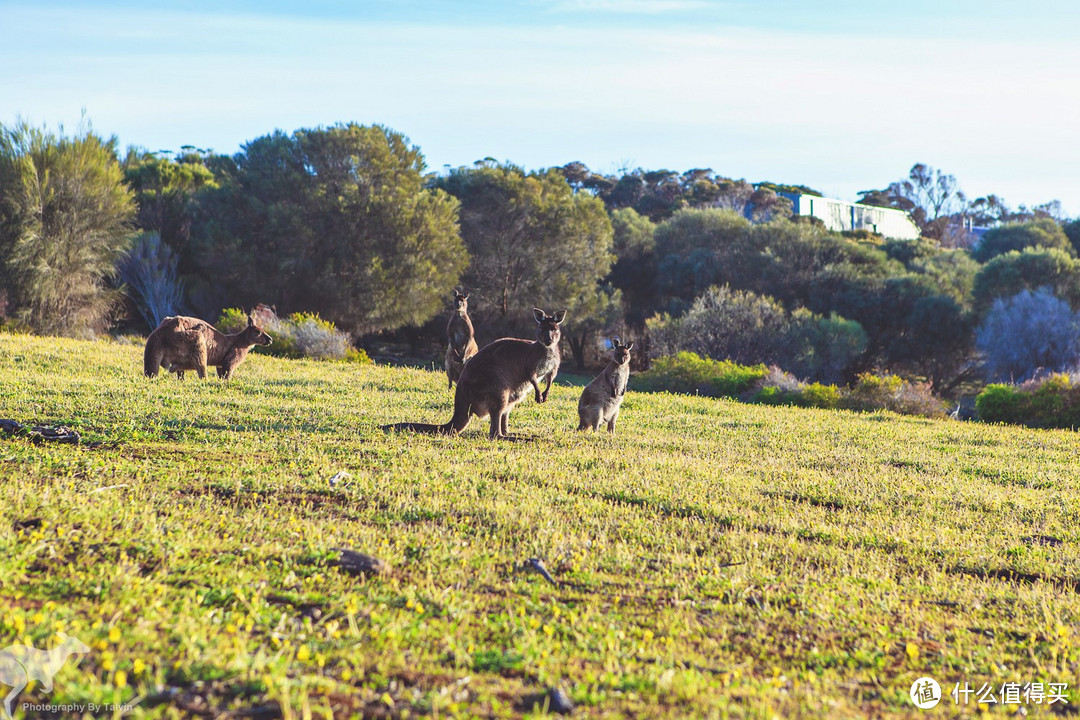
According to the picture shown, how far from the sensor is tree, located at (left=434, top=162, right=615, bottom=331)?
4069 cm

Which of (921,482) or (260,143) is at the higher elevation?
(260,143)

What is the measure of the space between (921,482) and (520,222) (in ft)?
112

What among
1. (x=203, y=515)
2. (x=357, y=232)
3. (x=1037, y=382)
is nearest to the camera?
(x=203, y=515)

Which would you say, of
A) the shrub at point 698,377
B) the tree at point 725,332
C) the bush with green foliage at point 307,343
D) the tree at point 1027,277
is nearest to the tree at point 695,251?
the tree at point 725,332

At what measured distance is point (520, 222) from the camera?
4191cm

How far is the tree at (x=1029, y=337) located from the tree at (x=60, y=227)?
3341 cm

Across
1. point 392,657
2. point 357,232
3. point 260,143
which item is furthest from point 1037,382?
point 260,143

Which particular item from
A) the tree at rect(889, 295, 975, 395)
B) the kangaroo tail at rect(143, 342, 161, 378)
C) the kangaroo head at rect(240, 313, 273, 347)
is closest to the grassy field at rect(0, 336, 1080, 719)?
the kangaroo tail at rect(143, 342, 161, 378)

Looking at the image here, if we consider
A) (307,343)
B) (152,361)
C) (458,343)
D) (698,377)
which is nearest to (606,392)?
(458,343)

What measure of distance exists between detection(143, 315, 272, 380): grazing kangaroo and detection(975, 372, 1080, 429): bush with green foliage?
16.6 m

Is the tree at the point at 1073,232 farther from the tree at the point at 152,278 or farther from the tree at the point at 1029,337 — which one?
the tree at the point at 152,278

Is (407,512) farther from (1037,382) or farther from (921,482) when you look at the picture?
(1037,382)

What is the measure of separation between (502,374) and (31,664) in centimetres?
678

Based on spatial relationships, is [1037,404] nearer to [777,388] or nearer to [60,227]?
[777,388]
